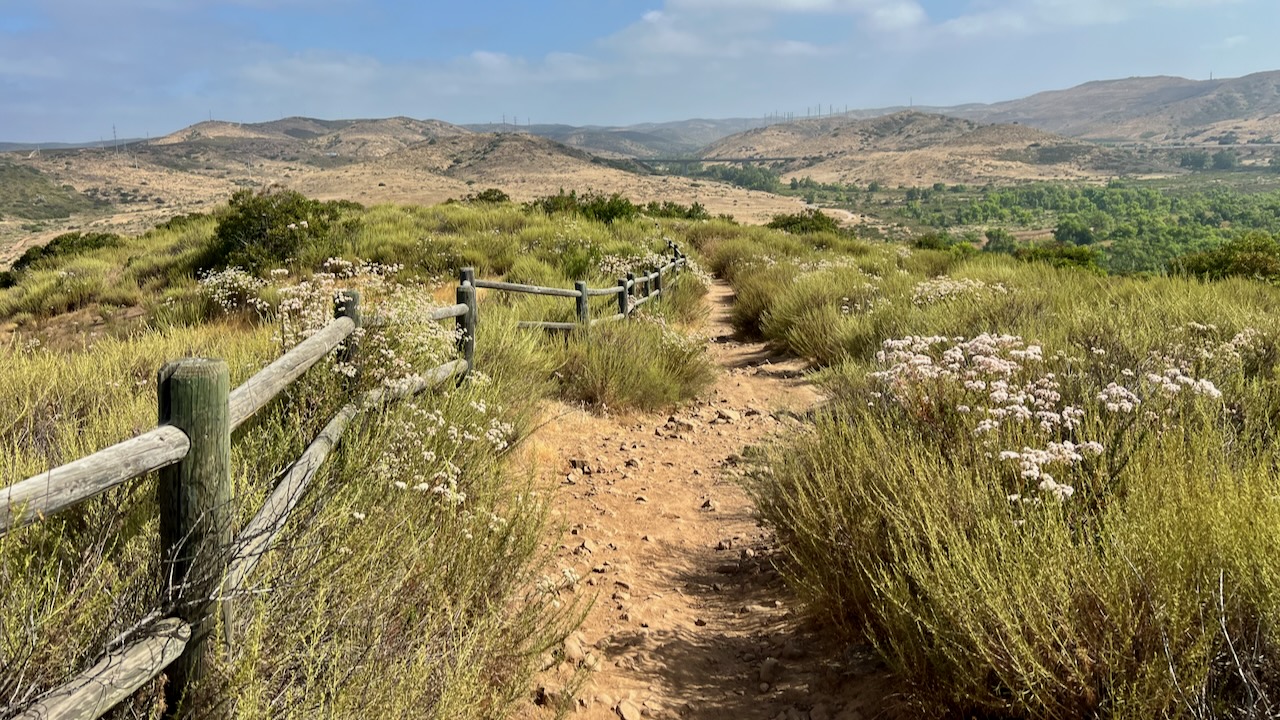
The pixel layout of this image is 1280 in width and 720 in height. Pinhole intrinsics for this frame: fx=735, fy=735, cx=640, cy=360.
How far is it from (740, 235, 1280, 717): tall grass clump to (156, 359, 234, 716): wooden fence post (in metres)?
2.17

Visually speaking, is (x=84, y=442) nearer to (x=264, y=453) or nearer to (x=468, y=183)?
(x=264, y=453)

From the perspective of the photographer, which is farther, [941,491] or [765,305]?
[765,305]

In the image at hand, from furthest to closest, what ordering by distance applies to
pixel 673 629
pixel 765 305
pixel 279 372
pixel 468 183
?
pixel 468 183 → pixel 765 305 → pixel 673 629 → pixel 279 372

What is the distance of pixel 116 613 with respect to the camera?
198cm

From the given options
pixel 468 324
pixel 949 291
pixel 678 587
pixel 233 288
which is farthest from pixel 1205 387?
pixel 233 288

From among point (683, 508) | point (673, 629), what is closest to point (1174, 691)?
point (673, 629)

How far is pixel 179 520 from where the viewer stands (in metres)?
2.11

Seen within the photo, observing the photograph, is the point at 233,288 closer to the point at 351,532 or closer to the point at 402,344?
the point at 402,344

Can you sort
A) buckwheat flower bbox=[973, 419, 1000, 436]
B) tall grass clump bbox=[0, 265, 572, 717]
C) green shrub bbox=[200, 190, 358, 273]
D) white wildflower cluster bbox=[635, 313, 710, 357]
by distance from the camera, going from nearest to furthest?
tall grass clump bbox=[0, 265, 572, 717]
buckwheat flower bbox=[973, 419, 1000, 436]
white wildflower cluster bbox=[635, 313, 710, 357]
green shrub bbox=[200, 190, 358, 273]

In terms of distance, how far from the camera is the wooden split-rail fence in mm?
1655

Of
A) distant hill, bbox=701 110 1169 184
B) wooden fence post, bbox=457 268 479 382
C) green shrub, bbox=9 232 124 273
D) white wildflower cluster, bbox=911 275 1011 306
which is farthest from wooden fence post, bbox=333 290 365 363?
distant hill, bbox=701 110 1169 184

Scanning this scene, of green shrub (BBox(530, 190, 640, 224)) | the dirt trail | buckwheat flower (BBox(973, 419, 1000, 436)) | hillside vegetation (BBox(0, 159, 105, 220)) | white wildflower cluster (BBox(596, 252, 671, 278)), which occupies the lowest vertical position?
the dirt trail

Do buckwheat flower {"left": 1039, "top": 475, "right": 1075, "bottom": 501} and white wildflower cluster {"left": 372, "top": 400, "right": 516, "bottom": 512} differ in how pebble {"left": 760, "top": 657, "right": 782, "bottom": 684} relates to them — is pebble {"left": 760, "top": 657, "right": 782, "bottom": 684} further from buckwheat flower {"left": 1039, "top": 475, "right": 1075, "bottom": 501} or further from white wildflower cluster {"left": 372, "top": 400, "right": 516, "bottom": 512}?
white wildflower cluster {"left": 372, "top": 400, "right": 516, "bottom": 512}

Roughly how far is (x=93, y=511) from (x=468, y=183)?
90580mm
